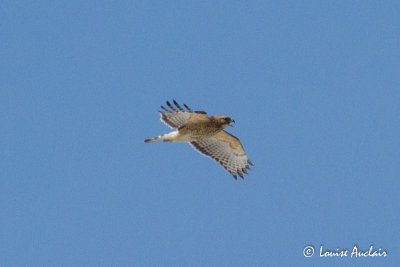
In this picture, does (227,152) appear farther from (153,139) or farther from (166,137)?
(153,139)

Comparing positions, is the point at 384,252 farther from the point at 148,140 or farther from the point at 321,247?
the point at 148,140

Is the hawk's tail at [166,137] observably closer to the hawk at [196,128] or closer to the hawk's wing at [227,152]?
the hawk at [196,128]

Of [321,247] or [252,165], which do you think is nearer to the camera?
[321,247]

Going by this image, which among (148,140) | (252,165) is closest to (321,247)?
(252,165)

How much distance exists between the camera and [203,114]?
1554 cm

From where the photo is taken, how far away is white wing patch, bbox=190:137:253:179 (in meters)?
17.4

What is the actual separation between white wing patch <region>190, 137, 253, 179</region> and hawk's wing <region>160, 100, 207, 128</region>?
5.00 feet

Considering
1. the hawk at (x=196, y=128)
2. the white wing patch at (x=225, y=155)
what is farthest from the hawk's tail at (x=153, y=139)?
the white wing patch at (x=225, y=155)

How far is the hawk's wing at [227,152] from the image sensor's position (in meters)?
17.3

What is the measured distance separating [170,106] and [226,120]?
44.3 inches

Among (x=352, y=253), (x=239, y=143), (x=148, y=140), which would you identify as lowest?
(x=352, y=253)

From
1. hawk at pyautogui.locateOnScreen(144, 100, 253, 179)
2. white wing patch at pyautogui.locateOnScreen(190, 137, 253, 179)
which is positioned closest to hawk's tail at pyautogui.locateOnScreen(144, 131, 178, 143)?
hawk at pyautogui.locateOnScreen(144, 100, 253, 179)

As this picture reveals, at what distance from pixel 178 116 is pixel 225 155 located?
2.20 metres

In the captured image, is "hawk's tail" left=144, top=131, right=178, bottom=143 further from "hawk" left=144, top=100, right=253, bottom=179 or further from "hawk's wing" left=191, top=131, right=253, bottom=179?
"hawk's wing" left=191, top=131, right=253, bottom=179
